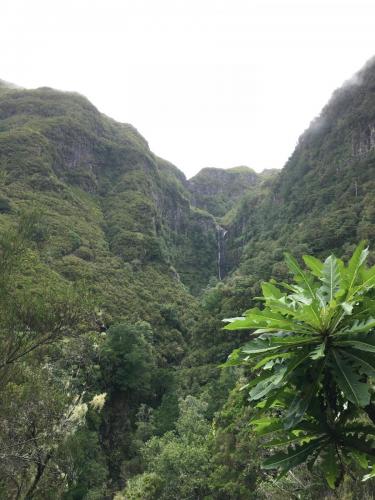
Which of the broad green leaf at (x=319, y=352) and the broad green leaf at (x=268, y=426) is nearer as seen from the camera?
the broad green leaf at (x=319, y=352)

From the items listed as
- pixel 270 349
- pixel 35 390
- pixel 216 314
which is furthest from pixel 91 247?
pixel 270 349

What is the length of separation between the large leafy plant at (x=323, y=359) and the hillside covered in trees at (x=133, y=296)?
0.78 feet

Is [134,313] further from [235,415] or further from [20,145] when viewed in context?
[20,145]

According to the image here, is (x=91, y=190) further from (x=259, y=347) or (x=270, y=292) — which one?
(x=259, y=347)

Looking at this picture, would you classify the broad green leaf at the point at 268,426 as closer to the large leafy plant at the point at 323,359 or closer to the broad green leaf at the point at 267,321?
the large leafy plant at the point at 323,359

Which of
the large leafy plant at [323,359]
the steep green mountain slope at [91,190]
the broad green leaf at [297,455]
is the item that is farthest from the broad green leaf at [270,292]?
the steep green mountain slope at [91,190]

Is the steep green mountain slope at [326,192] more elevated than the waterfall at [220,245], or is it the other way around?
the steep green mountain slope at [326,192]

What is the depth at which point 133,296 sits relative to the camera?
52188mm

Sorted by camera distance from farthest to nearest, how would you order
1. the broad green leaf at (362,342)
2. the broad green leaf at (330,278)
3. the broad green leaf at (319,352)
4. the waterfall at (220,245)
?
the waterfall at (220,245) < the broad green leaf at (330,278) < the broad green leaf at (362,342) < the broad green leaf at (319,352)

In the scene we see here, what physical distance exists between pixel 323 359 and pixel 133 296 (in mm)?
50696

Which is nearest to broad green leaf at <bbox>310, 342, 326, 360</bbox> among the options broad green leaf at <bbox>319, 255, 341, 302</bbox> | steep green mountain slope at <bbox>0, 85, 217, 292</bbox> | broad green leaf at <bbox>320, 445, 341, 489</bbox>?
broad green leaf at <bbox>319, 255, 341, 302</bbox>

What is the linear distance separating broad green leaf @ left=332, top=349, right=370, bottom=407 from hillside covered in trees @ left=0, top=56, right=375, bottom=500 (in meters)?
0.23

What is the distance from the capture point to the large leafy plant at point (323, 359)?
2.34 meters

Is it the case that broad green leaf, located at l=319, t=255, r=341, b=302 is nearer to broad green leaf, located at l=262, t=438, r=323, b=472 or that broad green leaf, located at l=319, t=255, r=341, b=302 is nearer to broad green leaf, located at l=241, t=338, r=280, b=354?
broad green leaf, located at l=241, t=338, r=280, b=354
